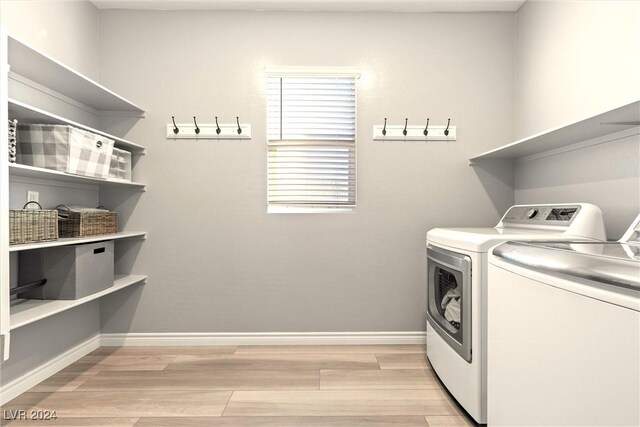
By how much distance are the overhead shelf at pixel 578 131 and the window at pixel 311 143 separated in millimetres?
939

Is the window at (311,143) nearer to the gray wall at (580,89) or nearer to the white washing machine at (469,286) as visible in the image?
the white washing machine at (469,286)

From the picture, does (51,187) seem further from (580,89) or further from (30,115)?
(580,89)

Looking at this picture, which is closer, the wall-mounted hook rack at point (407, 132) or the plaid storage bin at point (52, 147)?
the plaid storage bin at point (52, 147)

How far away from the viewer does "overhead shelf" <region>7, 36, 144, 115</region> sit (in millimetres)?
1499

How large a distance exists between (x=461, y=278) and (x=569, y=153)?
3.51ft

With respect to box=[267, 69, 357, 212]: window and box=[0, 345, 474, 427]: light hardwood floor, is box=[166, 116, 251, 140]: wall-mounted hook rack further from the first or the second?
box=[0, 345, 474, 427]: light hardwood floor

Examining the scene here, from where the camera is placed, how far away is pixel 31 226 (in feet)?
5.02

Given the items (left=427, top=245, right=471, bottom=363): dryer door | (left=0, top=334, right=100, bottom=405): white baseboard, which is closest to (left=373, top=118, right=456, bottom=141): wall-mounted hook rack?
(left=427, top=245, right=471, bottom=363): dryer door

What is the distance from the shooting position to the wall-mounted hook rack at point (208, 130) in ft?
7.95

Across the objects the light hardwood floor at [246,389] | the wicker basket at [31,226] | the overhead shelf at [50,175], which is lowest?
the light hardwood floor at [246,389]

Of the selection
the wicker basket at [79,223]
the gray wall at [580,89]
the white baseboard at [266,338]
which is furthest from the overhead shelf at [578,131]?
the wicker basket at [79,223]

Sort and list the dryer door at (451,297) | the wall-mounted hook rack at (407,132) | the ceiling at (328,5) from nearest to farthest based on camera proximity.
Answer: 1. the dryer door at (451,297)
2. the ceiling at (328,5)
3. the wall-mounted hook rack at (407,132)

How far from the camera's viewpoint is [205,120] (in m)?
2.45

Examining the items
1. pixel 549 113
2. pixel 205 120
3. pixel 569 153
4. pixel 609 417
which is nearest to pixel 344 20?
pixel 205 120
